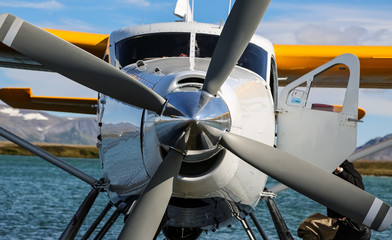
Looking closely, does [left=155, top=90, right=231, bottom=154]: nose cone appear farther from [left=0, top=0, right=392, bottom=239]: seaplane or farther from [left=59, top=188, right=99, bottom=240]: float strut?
[left=59, top=188, right=99, bottom=240]: float strut

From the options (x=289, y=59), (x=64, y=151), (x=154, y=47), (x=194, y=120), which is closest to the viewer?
(x=194, y=120)

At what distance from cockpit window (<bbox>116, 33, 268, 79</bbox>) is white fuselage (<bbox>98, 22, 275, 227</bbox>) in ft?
0.04

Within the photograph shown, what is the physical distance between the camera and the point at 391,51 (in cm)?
909

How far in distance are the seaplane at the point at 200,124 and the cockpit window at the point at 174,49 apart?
0.04 feet

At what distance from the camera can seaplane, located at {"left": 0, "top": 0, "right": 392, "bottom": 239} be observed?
4645 mm

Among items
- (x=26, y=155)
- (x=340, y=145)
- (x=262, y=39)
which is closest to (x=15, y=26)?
(x=262, y=39)

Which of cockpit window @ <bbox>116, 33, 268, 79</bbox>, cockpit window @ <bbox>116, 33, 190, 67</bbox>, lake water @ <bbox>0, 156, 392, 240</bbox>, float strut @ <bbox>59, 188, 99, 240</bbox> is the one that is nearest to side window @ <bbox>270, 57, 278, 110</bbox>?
cockpit window @ <bbox>116, 33, 268, 79</bbox>

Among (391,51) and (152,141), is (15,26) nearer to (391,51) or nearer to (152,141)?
(152,141)

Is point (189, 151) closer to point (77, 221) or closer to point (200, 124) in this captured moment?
point (200, 124)

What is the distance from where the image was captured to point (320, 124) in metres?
6.72

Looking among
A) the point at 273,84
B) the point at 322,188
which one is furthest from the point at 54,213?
the point at 322,188

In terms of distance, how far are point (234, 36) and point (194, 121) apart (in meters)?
0.86

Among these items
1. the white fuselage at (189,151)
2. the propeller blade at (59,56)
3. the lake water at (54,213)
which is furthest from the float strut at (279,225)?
the lake water at (54,213)

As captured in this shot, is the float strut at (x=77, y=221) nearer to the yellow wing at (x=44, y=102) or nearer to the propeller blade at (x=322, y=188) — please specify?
the yellow wing at (x=44, y=102)
